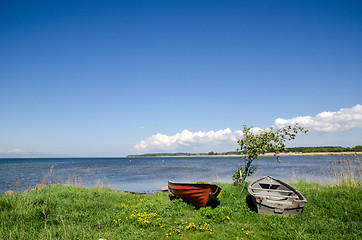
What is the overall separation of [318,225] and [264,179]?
18.3 feet

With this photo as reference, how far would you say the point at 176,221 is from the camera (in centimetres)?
805

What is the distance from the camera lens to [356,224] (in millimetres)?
6516

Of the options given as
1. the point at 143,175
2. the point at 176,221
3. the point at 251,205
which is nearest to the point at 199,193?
the point at 176,221

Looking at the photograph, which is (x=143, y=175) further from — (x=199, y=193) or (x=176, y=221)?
(x=176, y=221)

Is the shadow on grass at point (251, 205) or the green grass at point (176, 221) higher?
the green grass at point (176, 221)

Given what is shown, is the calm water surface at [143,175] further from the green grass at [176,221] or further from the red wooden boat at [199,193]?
the red wooden boat at [199,193]

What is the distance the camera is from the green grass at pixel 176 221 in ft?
21.7

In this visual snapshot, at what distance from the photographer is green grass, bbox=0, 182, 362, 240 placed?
6.61 m

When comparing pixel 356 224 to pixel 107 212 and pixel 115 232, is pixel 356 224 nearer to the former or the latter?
pixel 115 232

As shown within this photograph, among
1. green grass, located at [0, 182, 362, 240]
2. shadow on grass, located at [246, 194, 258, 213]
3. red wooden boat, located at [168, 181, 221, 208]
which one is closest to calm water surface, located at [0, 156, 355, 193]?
green grass, located at [0, 182, 362, 240]

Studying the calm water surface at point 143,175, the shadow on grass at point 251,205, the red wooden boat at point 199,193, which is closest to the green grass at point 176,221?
the shadow on grass at point 251,205

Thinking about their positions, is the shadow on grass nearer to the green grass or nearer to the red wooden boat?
the green grass

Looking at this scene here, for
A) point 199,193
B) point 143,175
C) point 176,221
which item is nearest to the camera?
point 176,221

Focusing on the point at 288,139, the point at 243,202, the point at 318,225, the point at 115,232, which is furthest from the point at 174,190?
the point at 288,139
